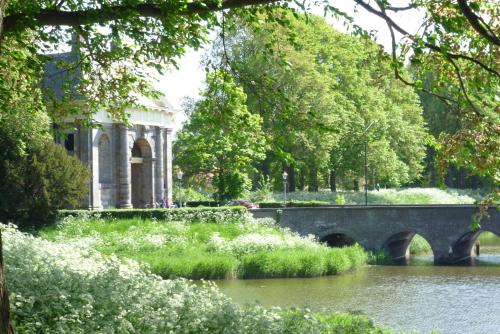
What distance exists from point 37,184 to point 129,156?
11.7 m

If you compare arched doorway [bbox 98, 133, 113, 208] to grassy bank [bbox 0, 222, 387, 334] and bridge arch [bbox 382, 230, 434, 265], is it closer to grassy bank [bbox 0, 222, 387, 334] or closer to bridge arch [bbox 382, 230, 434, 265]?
bridge arch [bbox 382, 230, 434, 265]

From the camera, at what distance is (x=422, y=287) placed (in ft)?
101

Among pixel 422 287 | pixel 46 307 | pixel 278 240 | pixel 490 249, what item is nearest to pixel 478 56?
pixel 46 307

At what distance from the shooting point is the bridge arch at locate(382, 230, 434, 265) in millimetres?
43250

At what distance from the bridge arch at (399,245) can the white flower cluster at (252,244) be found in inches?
259

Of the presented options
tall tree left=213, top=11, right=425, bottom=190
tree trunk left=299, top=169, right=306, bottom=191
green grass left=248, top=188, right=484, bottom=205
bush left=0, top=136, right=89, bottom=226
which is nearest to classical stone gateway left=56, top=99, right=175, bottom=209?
bush left=0, top=136, right=89, bottom=226

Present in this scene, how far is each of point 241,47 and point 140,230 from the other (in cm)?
1891

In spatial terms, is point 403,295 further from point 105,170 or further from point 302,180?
point 302,180

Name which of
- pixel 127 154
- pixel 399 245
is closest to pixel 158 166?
pixel 127 154

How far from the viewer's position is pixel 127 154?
48875mm

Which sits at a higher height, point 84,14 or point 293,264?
point 84,14

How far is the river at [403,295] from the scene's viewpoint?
2305 cm

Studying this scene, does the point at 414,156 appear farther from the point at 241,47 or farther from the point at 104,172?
the point at 104,172

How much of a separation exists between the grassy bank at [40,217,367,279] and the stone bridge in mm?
2892
